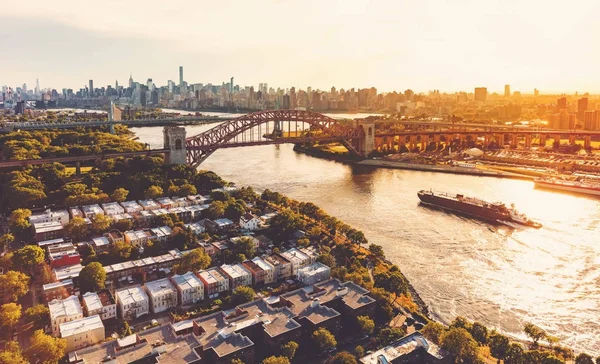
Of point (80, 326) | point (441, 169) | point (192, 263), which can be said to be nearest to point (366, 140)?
point (441, 169)

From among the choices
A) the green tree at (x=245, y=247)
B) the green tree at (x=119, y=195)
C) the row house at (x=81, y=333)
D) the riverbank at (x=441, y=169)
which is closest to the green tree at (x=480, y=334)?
the green tree at (x=245, y=247)

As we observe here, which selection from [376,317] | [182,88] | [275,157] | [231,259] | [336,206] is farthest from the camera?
[182,88]

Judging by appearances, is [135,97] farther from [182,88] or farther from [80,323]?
[80,323]

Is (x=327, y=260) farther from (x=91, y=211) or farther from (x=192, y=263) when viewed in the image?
(x=91, y=211)

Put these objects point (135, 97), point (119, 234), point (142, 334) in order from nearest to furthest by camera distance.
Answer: point (142, 334) → point (119, 234) → point (135, 97)

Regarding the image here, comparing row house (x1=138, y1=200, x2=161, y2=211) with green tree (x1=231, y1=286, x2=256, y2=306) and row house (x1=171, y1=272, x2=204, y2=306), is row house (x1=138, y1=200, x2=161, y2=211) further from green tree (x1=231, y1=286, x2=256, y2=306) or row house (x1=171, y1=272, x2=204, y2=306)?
green tree (x1=231, y1=286, x2=256, y2=306)

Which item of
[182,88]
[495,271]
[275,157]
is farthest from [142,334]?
[182,88]

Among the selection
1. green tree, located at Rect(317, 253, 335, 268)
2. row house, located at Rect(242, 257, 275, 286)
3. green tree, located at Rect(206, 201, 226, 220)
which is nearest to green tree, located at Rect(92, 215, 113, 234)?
green tree, located at Rect(206, 201, 226, 220)
